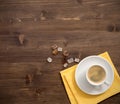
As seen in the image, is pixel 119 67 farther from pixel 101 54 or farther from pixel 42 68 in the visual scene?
pixel 42 68

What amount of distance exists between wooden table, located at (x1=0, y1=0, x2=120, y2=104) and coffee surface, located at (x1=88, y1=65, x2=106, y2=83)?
8cm

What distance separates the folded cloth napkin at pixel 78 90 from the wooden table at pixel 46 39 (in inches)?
0.7

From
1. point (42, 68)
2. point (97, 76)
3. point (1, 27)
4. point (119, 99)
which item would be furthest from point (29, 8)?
point (119, 99)

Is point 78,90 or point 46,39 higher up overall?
point 46,39

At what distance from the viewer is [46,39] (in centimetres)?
102

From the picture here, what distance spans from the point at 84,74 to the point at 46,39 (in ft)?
0.65

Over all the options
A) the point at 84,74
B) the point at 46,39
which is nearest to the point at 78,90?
the point at 84,74

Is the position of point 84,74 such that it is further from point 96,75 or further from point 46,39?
point 46,39

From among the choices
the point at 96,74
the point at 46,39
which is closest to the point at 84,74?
the point at 96,74

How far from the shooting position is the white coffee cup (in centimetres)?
91

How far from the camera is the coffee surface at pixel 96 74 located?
917mm

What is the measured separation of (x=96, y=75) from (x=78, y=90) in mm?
89

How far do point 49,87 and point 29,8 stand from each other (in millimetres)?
329

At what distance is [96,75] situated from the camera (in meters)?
0.92
